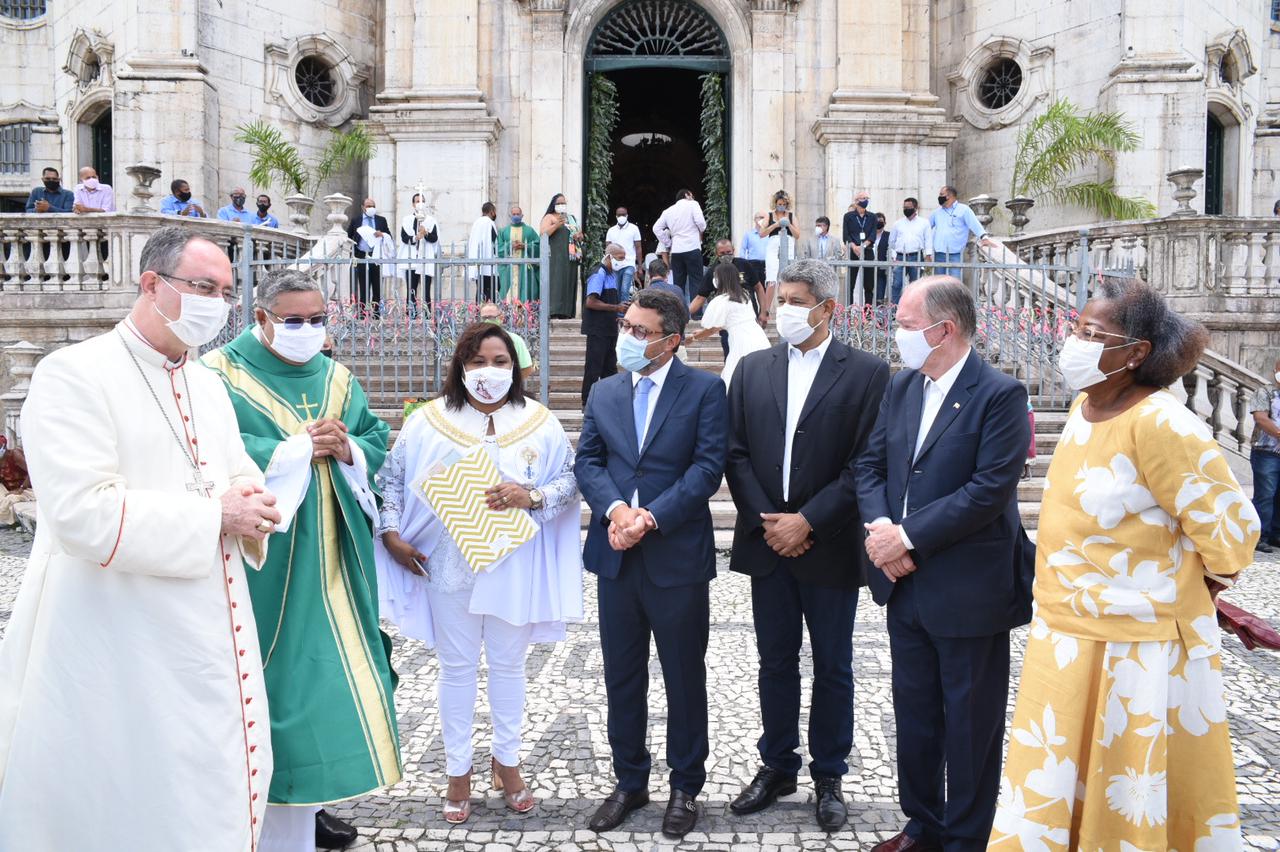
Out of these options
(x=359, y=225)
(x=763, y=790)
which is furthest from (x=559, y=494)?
(x=359, y=225)

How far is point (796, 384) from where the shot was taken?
3896mm

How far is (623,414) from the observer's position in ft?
12.5

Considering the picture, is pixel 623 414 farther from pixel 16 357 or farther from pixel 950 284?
pixel 16 357

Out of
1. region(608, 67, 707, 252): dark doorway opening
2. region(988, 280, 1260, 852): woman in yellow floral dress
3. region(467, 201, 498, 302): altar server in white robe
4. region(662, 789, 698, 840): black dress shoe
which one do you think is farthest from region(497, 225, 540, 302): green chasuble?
region(608, 67, 707, 252): dark doorway opening

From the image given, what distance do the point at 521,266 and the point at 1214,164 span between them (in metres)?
12.9

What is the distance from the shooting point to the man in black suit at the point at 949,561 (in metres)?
3.17

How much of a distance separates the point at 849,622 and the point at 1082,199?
1333 cm

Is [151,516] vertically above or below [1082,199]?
below

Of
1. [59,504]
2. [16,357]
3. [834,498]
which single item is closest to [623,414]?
[834,498]

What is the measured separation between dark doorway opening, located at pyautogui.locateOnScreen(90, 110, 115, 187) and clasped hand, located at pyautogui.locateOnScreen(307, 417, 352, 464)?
1605 centimetres

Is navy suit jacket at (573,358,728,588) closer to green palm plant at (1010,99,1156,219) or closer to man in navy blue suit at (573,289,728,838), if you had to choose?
man in navy blue suit at (573,289,728,838)

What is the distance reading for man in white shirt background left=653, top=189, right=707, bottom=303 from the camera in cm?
1238

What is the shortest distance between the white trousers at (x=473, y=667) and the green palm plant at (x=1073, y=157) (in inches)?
515

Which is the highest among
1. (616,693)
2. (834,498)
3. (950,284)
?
(950,284)
